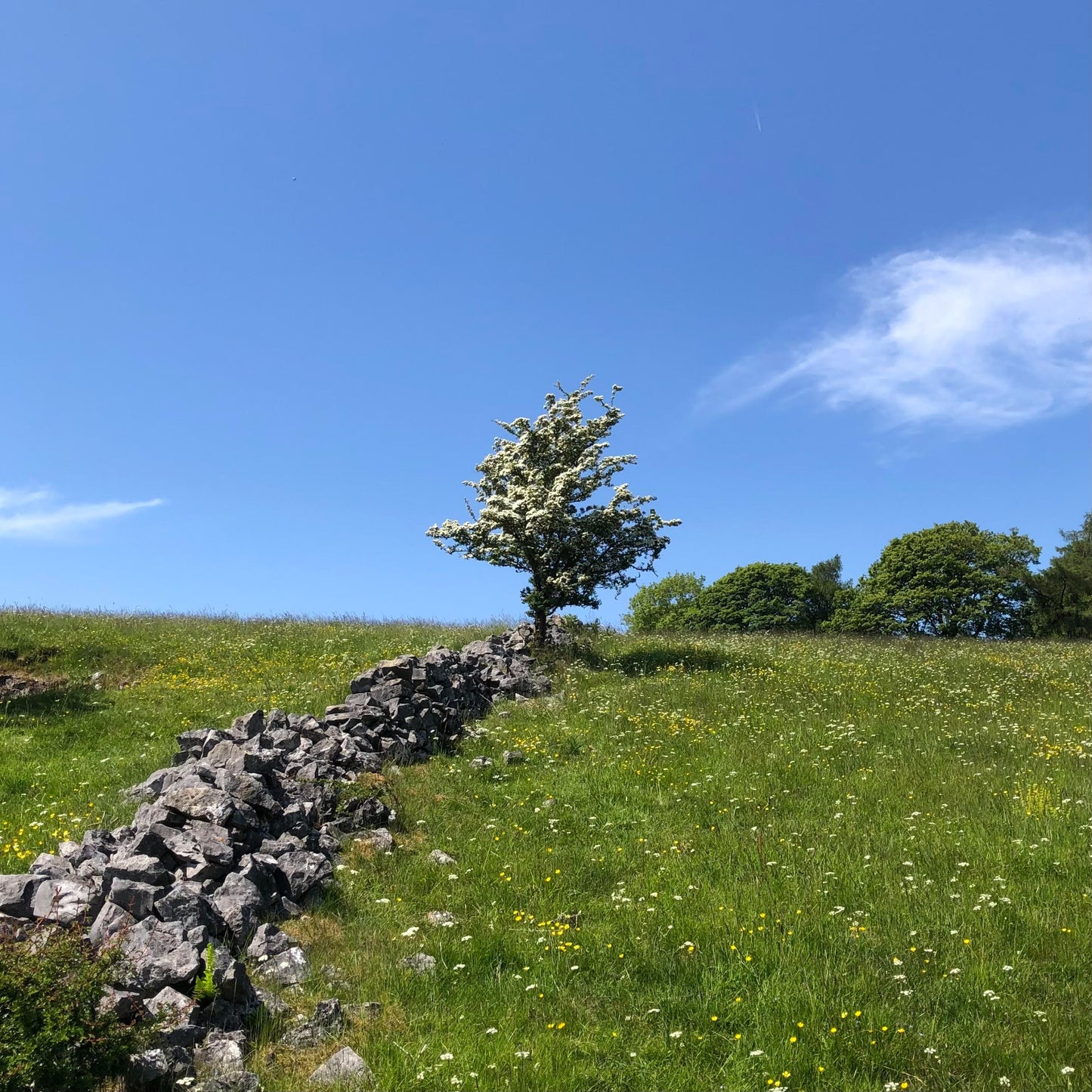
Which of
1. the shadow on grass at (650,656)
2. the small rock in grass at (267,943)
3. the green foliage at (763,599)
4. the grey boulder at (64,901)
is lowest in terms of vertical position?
the small rock in grass at (267,943)

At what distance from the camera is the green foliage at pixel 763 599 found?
7594 centimetres

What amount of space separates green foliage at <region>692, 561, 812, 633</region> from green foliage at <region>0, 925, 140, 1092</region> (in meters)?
71.5

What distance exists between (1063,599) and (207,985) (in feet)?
224

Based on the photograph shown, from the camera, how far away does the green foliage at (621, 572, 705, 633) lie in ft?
300

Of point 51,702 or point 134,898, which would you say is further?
point 51,702

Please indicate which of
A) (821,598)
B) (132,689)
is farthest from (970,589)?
(132,689)

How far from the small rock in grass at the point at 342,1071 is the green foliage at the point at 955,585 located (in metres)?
59.6

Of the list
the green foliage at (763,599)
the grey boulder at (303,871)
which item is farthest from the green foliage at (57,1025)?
the green foliage at (763,599)

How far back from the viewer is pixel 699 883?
10102mm

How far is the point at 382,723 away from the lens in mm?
15711

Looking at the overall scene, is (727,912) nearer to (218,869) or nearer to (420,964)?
(420,964)

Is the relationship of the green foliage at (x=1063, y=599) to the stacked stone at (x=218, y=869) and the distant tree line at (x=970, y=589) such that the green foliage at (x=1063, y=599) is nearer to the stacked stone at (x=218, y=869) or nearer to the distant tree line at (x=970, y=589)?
the distant tree line at (x=970, y=589)

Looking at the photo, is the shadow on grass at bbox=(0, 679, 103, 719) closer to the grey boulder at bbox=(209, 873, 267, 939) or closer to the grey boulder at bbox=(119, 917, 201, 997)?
the grey boulder at bbox=(209, 873, 267, 939)

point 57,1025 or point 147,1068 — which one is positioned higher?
point 57,1025
